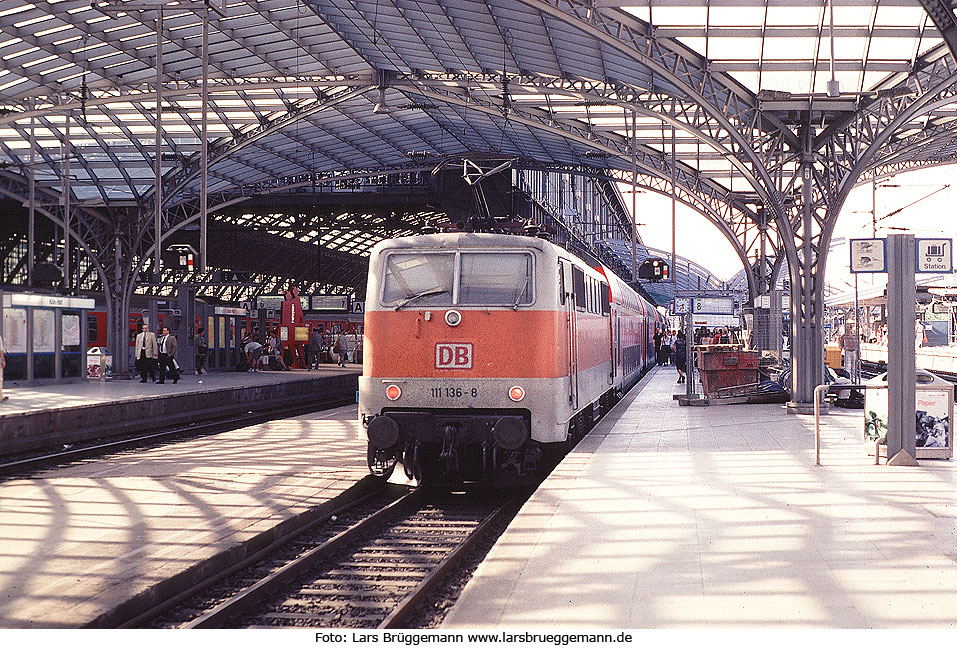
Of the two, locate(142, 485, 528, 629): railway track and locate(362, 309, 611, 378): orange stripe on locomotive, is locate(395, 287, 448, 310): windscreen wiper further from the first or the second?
locate(142, 485, 528, 629): railway track

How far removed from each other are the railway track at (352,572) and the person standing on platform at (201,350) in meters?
24.8

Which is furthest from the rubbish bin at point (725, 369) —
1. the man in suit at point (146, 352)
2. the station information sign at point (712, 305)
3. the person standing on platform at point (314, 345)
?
the person standing on platform at point (314, 345)

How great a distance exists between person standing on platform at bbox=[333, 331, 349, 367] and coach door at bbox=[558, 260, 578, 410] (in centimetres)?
3835

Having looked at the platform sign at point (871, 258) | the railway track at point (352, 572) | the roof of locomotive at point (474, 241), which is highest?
the roof of locomotive at point (474, 241)

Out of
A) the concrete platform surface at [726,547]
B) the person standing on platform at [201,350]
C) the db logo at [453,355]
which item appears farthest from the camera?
the person standing on platform at [201,350]

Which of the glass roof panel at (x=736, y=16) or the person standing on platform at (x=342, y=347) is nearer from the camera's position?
the glass roof panel at (x=736, y=16)

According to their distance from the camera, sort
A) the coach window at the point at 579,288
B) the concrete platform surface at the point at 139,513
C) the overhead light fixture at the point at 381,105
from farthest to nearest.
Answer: the overhead light fixture at the point at 381,105
the coach window at the point at 579,288
the concrete platform surface at the point at 139,513

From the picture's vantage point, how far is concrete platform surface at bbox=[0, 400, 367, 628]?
22.2 ft

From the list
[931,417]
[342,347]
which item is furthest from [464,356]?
[342,347]

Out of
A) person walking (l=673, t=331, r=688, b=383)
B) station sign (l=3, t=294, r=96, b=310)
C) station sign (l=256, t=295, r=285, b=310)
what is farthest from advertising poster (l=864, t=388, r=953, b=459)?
station sign (l=256, t=295, r=285, b=310)

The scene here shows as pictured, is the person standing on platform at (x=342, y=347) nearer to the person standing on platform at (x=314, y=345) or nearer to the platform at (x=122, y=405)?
the person standing on platform at (x=314, y=345)

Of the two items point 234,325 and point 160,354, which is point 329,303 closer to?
point 234,325

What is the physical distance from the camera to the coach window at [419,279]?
12.1 meters

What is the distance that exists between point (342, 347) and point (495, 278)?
43109 millimetres
